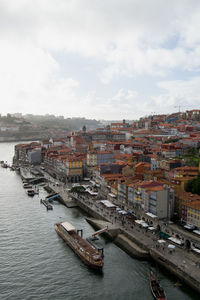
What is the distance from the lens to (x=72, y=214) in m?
25.7

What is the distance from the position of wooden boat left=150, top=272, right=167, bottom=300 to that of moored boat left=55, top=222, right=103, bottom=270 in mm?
2840

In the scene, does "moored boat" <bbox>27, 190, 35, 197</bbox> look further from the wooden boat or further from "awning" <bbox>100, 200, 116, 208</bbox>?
the wooden boat

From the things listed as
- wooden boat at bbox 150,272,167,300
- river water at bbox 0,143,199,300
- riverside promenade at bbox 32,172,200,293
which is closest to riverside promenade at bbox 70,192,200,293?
riverside promenade at bbox 32,172,200,293

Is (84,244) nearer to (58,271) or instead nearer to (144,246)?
(58,271)

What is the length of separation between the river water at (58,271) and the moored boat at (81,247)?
0.99 ft

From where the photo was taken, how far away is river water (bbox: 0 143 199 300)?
1420 centimetres

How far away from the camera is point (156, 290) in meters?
13.8

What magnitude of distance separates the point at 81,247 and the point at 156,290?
5267 mm

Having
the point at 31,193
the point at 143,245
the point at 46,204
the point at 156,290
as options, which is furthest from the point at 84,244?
the point at 31,193

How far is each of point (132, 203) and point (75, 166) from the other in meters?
14.4

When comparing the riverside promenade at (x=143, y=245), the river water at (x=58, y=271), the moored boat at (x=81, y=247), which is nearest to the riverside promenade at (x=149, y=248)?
the riverside promenade at (x=143, y=245)

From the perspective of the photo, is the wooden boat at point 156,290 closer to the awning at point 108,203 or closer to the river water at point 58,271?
the river water at point 58,271

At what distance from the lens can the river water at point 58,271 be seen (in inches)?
559

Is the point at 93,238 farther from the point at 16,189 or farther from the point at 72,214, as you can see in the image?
the point at 16,189
